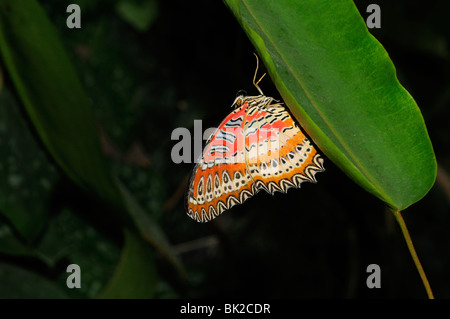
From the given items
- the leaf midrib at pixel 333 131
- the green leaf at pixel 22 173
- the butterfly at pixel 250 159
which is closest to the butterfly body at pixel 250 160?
the butterfly at pixel 250 159

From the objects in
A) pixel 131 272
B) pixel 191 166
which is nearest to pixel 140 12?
pixel 191 166

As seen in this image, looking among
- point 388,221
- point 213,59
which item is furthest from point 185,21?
point 388,221

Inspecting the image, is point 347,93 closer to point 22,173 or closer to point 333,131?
point 333,131

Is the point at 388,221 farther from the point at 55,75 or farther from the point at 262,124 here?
the point at 55,75

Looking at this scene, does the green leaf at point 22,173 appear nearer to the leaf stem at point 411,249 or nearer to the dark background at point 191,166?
the dark background at point 191,166

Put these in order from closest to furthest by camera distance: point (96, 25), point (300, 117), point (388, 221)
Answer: point (300, 117) → point (388, 221) → point (96, 25)

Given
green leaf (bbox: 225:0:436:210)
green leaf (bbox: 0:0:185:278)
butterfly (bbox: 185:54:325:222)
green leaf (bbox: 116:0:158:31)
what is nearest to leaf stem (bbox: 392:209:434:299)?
green leaf (bbox: 225:0:436:210)
